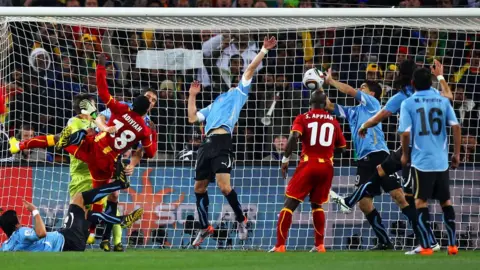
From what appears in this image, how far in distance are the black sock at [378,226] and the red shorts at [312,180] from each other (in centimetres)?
163

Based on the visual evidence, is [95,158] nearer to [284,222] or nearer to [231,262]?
[284,222]

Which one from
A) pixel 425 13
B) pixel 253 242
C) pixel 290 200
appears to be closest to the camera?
pixel 290 200

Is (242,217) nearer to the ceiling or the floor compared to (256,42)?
nearer to the floor

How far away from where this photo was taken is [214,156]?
1511cm

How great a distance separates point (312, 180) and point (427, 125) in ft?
6.66

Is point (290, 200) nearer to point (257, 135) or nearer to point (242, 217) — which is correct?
point (242, 217)

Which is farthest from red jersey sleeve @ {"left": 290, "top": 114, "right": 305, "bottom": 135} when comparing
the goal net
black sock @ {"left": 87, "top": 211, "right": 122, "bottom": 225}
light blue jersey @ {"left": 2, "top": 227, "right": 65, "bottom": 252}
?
light blue jersey @ {"left": 2, "top": 227, "right": 65, "bottom": 252}

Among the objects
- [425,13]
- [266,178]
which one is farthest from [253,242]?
[425,13]

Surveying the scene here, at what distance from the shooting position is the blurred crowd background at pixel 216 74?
680 inches

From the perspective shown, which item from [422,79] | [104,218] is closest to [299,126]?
[422,79]

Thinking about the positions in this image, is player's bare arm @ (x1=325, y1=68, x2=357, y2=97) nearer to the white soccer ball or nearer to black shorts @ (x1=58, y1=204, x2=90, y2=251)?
the white soccer ball

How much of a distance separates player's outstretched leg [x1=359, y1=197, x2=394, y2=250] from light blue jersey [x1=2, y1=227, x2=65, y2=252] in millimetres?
4107

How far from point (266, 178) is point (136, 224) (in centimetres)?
205

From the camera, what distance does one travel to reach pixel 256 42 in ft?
60.1
